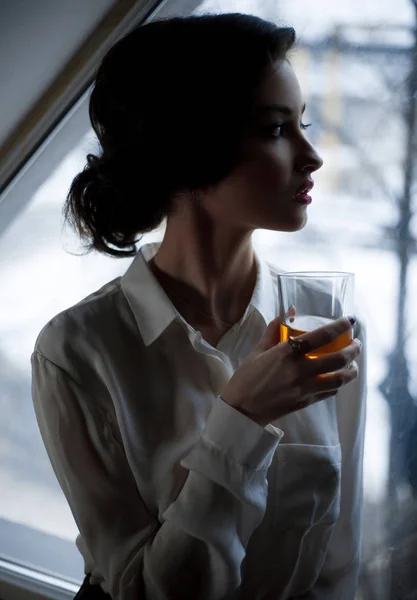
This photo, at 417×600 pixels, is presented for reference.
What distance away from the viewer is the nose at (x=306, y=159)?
3.29ft

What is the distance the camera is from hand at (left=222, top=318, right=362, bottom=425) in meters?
0.85

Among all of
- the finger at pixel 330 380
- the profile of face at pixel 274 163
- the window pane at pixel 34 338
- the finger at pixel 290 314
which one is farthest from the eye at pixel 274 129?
the window pane at pixel 34 338

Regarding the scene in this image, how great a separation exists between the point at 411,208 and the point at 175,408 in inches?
24.6

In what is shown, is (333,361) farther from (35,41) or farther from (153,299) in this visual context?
(35,41)

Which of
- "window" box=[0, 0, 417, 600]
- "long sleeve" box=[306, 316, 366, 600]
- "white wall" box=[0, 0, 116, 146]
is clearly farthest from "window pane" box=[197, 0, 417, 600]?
"white wall" box=[0, 0, 116, 146]

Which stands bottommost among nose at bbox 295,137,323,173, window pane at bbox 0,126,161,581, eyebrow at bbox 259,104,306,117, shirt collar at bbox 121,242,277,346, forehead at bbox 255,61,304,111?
window pane at bbox 0,126,161,581

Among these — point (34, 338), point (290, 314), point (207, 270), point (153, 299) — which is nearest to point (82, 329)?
point (153, 299)

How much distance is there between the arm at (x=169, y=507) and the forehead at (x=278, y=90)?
1.56 feet

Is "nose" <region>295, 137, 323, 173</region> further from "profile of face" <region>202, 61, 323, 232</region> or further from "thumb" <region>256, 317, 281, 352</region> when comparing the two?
"thumb" <region>256, 317, 281, 352</region>

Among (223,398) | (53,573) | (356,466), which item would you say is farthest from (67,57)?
(53,573)

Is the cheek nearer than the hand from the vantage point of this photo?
No

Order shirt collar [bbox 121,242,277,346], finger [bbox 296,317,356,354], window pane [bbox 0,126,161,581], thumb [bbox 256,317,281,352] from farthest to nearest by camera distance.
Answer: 1. window pane [bbox 0,126,161,581]
2. shirt collar [bbox 121,242,277,346]
3. thumb [bbox 256,317,281,352]
4. finger [bbox 296,317,356,354]

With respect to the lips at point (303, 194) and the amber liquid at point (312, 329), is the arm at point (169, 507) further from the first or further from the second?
the lips at point (303, 194)

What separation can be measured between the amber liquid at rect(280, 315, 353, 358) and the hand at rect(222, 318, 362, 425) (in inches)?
0.5
